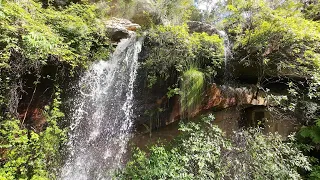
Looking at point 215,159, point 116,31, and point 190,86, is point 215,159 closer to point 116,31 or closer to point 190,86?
point 190,86

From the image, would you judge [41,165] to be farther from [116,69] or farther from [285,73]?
[285,73]

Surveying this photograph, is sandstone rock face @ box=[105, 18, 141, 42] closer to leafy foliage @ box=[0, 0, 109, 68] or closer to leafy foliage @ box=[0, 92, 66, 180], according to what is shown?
leafy foliage @ box=[0, 0, 109, 68]

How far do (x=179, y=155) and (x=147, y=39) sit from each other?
2617 mm

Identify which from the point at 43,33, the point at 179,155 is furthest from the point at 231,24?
the point at 43,33

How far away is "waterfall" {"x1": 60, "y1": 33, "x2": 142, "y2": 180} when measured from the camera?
411 cm

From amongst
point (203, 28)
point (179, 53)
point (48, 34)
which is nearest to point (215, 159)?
point (179, 53)

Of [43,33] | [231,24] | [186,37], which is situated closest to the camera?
[43,33]

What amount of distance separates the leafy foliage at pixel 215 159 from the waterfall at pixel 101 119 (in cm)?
108

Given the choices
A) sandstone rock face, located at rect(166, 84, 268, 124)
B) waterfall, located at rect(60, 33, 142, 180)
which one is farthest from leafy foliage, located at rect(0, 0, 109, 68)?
sandstone rock face, located at rect(166, 84, 268, 124)

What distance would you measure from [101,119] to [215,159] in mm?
2394

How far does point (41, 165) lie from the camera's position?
3.15 metres

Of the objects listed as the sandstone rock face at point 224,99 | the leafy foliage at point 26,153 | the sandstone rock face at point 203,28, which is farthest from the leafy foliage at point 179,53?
the leafy foliage at point 26,153

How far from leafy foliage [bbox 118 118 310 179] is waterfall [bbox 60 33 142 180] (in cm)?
108

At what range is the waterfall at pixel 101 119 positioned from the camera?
411 centimetres
